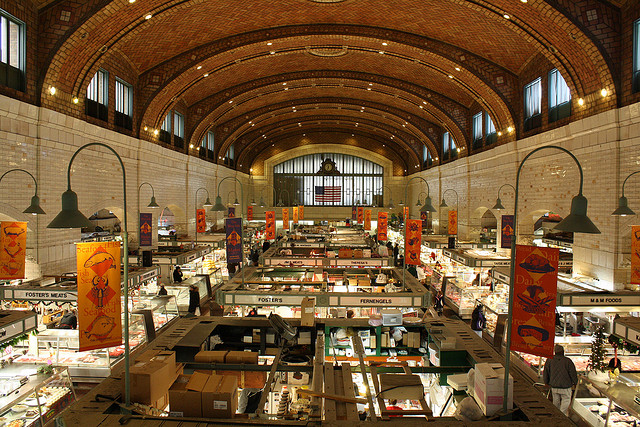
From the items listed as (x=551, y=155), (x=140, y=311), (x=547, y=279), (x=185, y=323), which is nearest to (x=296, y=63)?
(x=551, y=155)

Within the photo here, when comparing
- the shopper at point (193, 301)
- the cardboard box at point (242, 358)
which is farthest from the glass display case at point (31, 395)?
the shopper at point (193, 301)

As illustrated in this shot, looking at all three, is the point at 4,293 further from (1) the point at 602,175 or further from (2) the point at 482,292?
(1) the point at 602,175

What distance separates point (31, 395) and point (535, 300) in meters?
7.87

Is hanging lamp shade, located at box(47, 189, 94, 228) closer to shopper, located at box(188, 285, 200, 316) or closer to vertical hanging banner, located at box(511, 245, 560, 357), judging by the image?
vertical hanging banner, located at box(511, 245, 560, 357)

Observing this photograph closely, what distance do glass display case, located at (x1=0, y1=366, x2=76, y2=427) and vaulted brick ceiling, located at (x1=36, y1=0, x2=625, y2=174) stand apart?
308 inches

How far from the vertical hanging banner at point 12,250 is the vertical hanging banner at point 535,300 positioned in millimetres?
9055

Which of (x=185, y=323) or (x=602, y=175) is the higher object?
(x=602, y=175)

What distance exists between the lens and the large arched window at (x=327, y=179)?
4303cm

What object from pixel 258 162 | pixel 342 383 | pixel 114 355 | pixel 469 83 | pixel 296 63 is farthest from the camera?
pixel 258 162

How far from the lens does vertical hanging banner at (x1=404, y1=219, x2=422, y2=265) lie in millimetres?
11695

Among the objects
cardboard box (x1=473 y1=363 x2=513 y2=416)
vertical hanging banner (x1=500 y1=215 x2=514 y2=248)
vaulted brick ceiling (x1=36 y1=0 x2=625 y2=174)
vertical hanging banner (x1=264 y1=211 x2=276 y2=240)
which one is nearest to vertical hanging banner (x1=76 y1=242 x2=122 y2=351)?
cardboard box (x1=473 y1=363 x2=513 y2=416)

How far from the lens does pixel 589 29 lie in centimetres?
1089

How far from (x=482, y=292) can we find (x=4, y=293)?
1360 centimetres

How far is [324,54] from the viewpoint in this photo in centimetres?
1995
